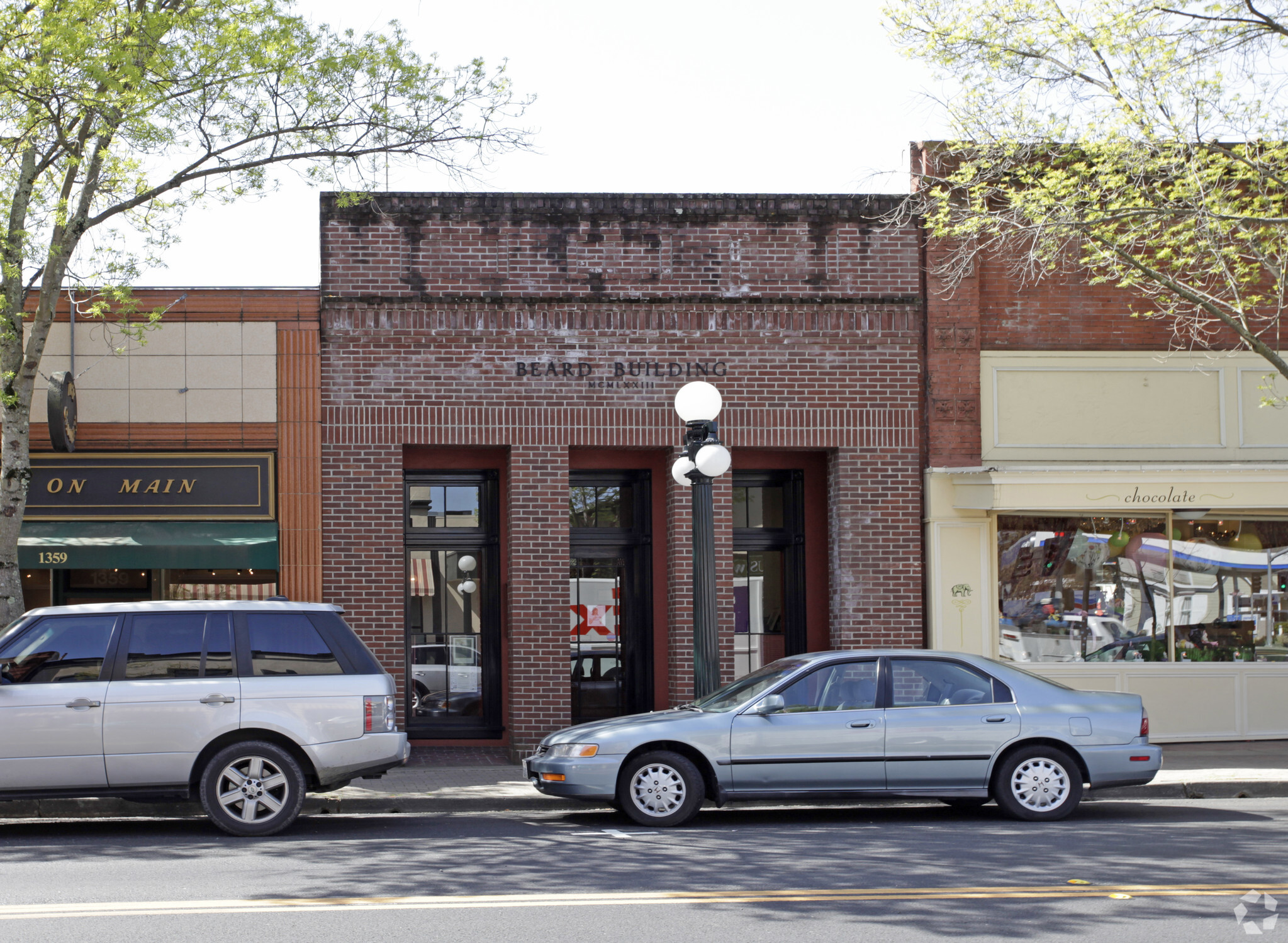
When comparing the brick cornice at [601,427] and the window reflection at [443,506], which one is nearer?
the brick cornice at [601,427]

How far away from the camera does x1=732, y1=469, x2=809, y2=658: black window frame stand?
15547 mm

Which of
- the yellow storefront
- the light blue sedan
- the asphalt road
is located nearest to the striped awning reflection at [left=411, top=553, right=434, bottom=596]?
the asphalt road

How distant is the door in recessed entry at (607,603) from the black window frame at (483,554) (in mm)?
885

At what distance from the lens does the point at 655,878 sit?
25.5 feet

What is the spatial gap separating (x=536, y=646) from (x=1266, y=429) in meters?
8.85

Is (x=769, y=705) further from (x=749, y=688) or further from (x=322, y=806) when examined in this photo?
(x=322, y=806)

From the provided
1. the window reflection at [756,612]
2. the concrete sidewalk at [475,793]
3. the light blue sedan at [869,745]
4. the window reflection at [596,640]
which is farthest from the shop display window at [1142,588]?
the light blue sedan at [869,745]

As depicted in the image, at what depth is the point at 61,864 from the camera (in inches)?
333

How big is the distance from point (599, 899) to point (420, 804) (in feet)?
14.7

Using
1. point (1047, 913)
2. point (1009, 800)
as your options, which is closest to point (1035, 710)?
point (1009, 800)

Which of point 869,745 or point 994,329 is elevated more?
point 994,329

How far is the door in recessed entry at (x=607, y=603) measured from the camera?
15445 mm

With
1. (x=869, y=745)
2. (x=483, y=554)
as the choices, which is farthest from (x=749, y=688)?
(x=483, y=554)

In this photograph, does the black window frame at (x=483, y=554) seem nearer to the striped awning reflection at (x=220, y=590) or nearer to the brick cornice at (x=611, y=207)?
the striped awning reflection at (x=220, y=590)
